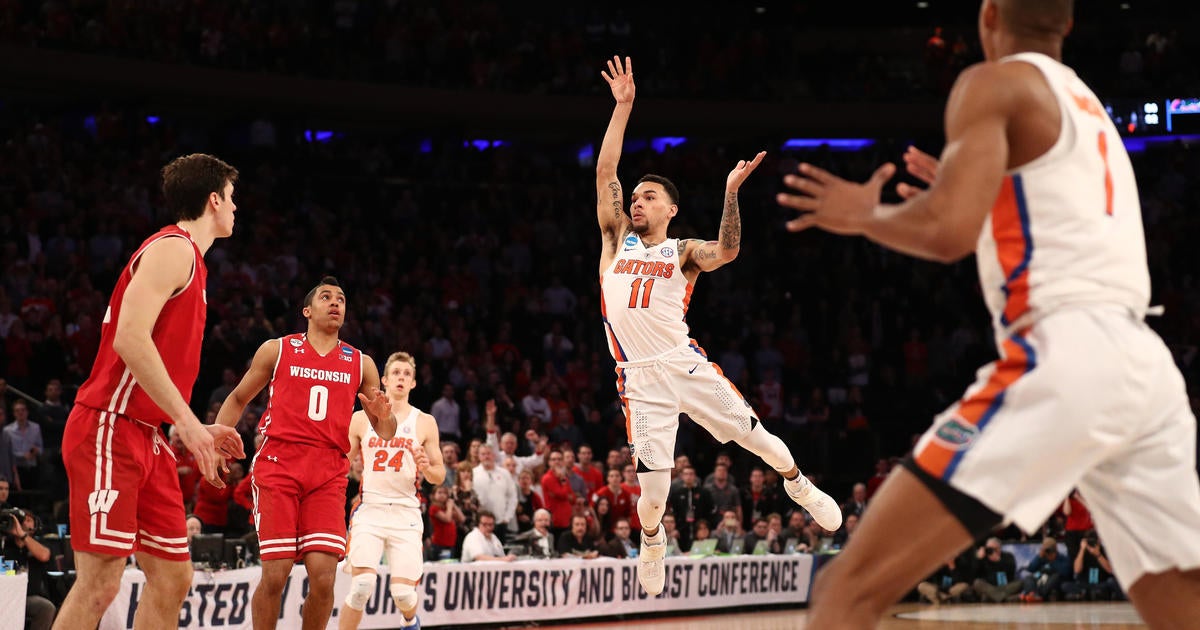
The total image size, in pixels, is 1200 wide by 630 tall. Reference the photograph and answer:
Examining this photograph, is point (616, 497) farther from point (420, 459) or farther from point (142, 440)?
point (142, 440)

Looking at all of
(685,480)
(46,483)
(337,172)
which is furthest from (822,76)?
(46,483)

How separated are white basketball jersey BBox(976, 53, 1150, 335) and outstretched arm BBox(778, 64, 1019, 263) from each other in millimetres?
167

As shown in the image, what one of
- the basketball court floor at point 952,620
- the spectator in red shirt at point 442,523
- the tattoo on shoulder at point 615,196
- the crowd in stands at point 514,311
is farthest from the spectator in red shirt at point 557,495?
the tattoo on shoulder at point 615,196

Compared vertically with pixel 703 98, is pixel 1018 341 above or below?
below

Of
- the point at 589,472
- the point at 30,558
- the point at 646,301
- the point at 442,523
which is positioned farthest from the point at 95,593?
the point at 589,472

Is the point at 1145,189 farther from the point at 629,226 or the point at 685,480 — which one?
the point at 629,226

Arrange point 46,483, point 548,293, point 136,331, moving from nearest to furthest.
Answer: point 136,331 → point 46,483 → point 548,293

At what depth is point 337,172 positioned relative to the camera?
891 inches

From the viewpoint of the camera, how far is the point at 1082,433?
313 centimetres

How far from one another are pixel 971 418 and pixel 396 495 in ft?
23.6

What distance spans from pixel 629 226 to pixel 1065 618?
27.9 ft

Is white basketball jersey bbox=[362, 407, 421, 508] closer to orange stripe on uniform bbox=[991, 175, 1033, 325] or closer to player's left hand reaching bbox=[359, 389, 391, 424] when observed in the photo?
player's left hand reaching bbox=[359, 389, 391, 424]

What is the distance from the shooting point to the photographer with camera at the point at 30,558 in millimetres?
9711

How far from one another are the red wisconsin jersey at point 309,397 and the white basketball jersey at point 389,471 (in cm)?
187
